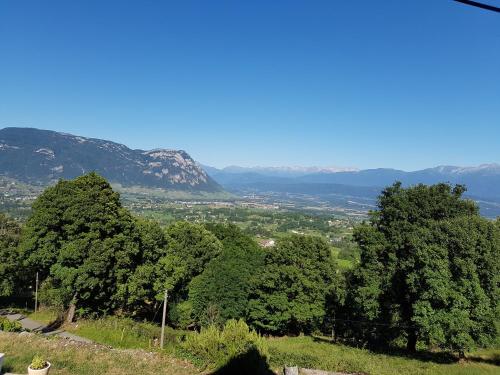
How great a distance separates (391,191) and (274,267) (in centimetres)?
1179

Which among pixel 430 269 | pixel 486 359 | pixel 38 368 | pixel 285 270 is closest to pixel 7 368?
pixel 38 368

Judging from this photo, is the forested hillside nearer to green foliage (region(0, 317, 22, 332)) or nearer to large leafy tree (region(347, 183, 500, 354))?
large leafy tree (region(347, 183, 500, 354))

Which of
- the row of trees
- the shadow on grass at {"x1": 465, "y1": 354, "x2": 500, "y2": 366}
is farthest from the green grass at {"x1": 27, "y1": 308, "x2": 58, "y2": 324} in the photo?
the shadow on grass at {"x1": 465, "y1": 354, "x2": 500, "y2": 366}

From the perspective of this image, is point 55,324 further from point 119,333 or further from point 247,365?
point 247,365

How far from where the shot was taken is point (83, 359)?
16.5 meters

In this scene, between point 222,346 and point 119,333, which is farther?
point 119,333

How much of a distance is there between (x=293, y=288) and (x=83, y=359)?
18451 millimetres

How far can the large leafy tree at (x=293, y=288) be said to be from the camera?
3131cm

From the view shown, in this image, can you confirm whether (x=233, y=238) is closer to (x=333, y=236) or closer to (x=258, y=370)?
(x=258, y=370)

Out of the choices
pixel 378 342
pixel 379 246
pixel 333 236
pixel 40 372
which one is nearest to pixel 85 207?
pixel 40 372

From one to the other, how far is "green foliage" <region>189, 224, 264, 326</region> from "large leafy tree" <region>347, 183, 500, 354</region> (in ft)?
30.9

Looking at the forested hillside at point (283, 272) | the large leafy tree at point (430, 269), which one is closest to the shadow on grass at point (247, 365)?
the forested hillside at point (283, 272)

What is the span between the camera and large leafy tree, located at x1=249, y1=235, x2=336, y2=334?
31.3m

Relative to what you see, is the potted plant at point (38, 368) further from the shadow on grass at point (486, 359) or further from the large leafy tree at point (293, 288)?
the shadow on grass at point (486, 359)
